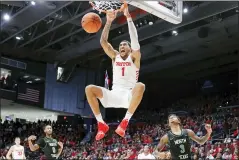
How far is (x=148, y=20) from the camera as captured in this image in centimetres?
2016

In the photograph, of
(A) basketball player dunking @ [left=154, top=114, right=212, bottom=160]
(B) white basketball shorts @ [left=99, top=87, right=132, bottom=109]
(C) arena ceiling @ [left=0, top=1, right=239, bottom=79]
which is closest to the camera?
(B) white basketball shorts @ [left=99, top=87, right=132, bottom=109]

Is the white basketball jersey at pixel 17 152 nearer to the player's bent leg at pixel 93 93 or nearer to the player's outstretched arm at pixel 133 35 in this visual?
the player's bent leg at pixel 93 93

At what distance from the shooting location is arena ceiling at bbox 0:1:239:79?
19.1 m

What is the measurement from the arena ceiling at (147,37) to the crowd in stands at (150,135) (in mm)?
2796

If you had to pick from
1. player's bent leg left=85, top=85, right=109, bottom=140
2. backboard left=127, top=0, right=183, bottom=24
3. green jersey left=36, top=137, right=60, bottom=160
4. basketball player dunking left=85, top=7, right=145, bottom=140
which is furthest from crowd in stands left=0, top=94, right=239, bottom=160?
player's bent leg left=85, top=85, right=109, bottom=140

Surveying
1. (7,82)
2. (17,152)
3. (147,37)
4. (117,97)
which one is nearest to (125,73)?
(117,97)

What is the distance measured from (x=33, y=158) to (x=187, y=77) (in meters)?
14.0

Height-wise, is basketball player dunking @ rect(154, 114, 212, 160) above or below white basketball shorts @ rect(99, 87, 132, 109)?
below

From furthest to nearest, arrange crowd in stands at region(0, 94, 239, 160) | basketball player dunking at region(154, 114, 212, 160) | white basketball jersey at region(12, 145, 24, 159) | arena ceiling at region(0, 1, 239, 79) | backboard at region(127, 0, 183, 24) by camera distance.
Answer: arena ceiling at region(0, 1, 239, 79)
crowd in stands at region(0, 94, 239, 160)
white basketball jersey at region(12, 145, 24, 159)
backboard at region(127, 0, 183, 24)
basketball player dunking at region(154, 114, 212, 160)

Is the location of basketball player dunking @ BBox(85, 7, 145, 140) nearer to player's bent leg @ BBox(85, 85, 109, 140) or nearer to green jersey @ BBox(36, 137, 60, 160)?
player's bent leg @ BBox(85, 85, 109, 140)

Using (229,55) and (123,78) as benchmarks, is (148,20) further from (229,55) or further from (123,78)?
(123,78)

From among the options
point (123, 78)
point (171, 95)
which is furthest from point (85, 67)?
point (123, 78)

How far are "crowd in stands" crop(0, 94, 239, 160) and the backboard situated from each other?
6.29 meters

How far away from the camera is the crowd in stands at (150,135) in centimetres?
1442
